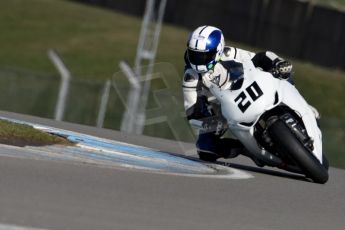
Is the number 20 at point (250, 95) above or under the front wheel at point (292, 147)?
above

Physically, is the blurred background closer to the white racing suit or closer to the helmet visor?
the white racing suit

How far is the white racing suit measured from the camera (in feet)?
37.0

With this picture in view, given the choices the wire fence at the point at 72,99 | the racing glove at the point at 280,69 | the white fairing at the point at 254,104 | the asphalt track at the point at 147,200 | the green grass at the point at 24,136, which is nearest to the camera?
the asphalt track at the point at 147,200

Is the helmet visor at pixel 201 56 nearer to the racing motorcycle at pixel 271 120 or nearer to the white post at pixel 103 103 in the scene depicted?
the racing motorcycle at pixel 271 120

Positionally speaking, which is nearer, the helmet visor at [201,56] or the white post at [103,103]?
the helmet visor at [201,56]

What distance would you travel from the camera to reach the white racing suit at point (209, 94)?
11.3m

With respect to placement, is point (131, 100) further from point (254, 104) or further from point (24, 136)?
point (24, 136)

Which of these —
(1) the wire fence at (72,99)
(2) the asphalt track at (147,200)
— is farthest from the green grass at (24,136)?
(1) the wire fence at (72,99)

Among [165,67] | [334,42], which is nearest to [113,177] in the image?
[165,67]

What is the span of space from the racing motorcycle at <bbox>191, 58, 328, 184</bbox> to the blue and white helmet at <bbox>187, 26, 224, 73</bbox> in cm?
27

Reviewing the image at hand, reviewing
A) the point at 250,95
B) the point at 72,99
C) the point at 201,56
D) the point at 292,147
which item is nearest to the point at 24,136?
the point at 201,56

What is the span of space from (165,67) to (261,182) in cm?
223

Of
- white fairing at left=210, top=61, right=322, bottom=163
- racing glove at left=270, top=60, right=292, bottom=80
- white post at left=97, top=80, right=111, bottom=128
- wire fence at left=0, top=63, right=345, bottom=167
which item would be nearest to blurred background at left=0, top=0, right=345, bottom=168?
wire fence at left=0, top=63, right=345, bottom=167

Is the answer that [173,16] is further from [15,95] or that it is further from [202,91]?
[202,91]
